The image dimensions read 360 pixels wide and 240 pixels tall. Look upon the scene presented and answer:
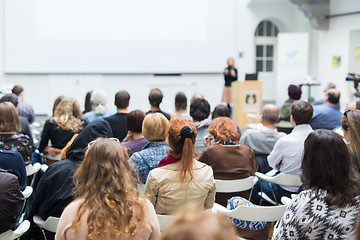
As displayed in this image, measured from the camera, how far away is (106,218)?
66.7 inches

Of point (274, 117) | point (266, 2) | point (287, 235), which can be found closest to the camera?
point (287, 235)

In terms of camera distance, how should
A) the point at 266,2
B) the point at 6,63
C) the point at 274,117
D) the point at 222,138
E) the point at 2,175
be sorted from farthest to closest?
the point at 266,2 → the point at 6,63 → the point at 274,117 → the point at 222,138 → the point at 2,175

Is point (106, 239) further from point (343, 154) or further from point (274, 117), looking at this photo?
point (274, 117)

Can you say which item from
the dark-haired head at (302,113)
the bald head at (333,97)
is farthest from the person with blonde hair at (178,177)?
the bald head at (333,97)

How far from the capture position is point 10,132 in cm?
368

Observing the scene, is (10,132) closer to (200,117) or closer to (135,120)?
(135,120)

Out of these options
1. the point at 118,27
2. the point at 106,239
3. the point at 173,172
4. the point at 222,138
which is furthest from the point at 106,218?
the point at 118,27

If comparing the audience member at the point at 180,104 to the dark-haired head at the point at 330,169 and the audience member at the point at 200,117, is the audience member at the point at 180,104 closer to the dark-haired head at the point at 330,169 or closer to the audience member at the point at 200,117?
the audience member at the point at 200,117

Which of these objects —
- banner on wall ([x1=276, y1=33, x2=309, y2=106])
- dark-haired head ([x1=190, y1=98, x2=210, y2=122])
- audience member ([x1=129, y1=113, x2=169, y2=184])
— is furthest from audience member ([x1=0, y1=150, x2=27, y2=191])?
banner on wall ([x1=276, y1=33, x2=309, y2=106])

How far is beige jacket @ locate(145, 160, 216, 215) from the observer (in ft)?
8.16

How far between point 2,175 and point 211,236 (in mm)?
1853

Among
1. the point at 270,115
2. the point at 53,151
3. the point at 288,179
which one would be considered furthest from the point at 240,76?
the point at 288,179

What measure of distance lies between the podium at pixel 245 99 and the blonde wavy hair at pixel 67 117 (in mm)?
5507

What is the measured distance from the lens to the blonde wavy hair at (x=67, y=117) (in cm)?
441
